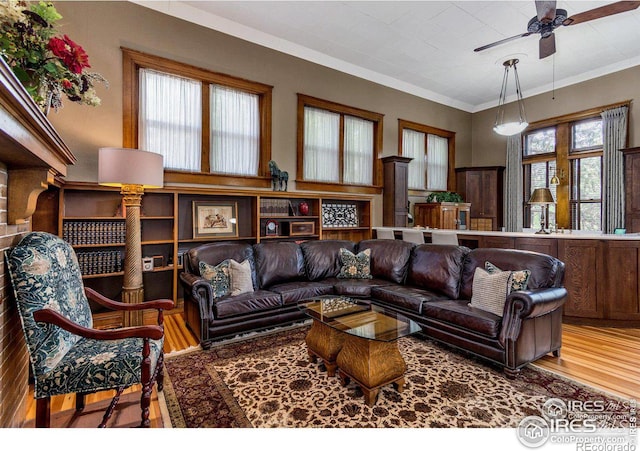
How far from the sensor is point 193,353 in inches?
113

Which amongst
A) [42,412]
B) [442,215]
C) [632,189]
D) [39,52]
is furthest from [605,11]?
[42,412]

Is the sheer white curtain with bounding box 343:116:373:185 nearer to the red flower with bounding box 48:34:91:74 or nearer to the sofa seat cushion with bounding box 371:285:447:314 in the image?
the sofa seat cushion with bounding box 371:285:447:314

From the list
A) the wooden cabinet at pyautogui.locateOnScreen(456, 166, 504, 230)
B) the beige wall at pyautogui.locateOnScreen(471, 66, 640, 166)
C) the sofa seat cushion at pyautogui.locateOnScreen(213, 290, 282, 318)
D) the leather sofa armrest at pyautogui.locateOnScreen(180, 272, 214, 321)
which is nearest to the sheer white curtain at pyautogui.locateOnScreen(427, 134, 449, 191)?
the wooden cabinet at pyautogui.locateOnScreen(456, 166, 504, 230)

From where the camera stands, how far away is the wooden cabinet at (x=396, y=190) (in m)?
6.40

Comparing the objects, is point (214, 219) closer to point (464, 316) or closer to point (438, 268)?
point (438, 268)

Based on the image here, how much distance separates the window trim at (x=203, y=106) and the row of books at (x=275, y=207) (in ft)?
0.98

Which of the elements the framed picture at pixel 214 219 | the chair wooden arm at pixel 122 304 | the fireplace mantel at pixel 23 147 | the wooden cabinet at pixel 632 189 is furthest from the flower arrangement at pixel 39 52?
the wooden cabinet at pixel 632 189

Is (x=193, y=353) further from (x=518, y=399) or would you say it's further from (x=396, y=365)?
(x=518, y=399)

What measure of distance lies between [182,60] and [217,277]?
3.15m

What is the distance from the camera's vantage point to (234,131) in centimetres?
495

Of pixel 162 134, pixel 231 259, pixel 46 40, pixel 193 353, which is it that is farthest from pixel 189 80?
pixel 193 353

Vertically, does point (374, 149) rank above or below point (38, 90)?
above

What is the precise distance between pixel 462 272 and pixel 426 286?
1.44 feet

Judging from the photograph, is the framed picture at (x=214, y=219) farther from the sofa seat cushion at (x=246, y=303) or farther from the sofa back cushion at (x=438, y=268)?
the sofa back cushion at (x=438, y=268)
